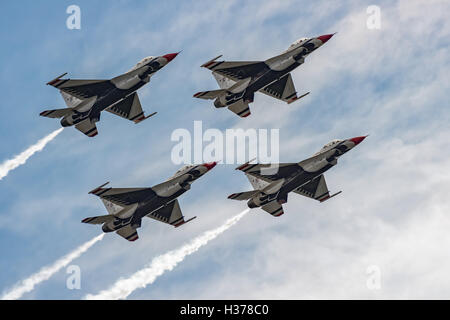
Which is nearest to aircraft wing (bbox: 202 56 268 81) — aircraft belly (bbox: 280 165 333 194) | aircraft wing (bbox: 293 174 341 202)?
aircraft belly (bbox: 280 165 333 194)

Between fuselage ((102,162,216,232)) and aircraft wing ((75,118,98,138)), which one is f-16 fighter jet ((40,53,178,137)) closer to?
aircraft wing ((75,118,98,138))

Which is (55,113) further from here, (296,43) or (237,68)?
(296,43)

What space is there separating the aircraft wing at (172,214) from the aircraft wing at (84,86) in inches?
626

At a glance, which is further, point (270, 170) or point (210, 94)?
point (210, 94)

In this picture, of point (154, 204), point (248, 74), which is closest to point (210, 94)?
point (248, 74)

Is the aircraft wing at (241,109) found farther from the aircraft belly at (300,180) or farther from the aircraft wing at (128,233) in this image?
the aircraft wing at (128,233)

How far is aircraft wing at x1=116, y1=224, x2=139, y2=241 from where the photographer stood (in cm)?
10381

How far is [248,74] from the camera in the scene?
105 meters

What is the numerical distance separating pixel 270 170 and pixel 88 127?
22.6 meters

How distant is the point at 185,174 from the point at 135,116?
15.2 metres
